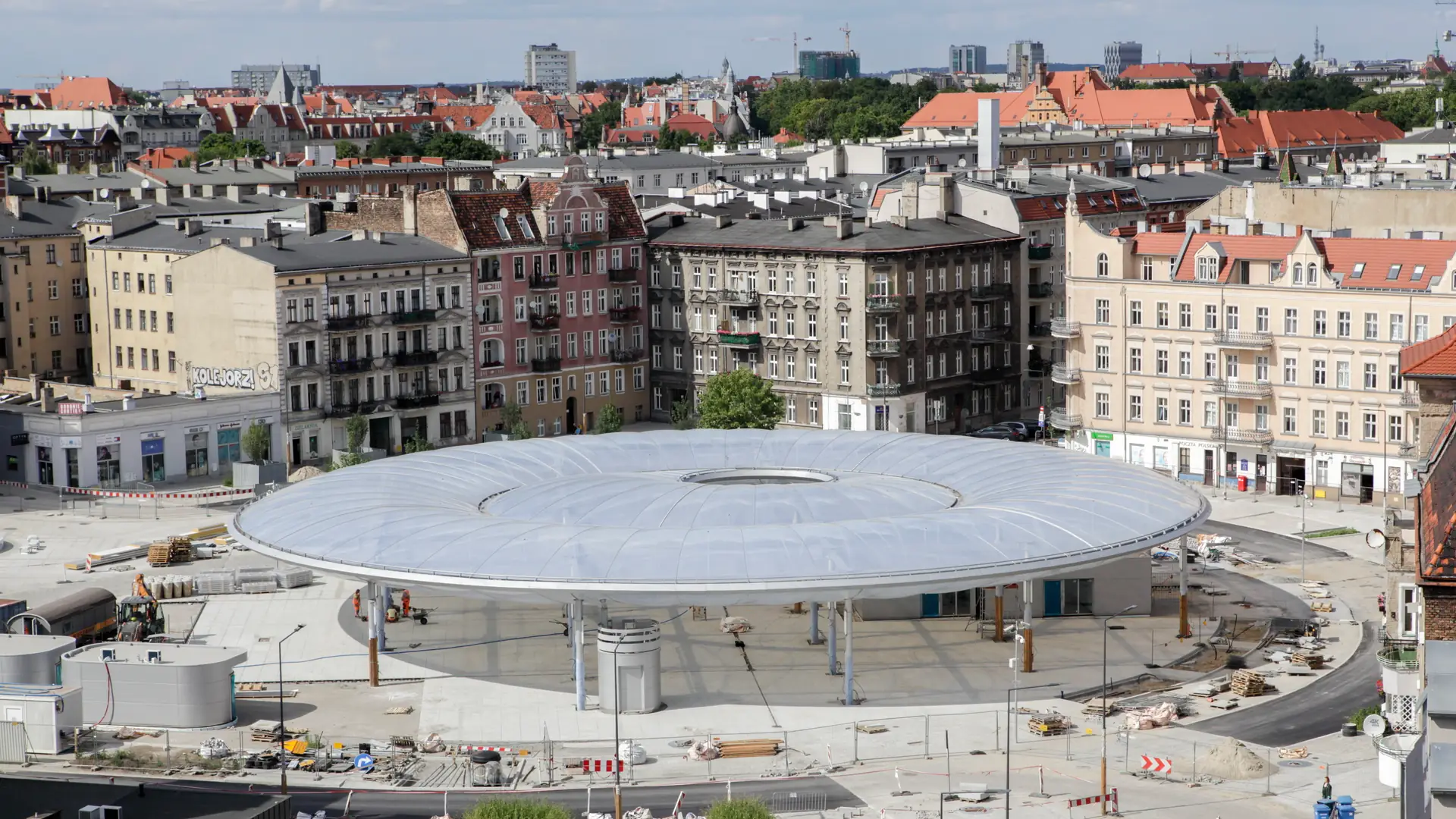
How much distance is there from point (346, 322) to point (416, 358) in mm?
6173

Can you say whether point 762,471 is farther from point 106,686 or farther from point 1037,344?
point 1037,344

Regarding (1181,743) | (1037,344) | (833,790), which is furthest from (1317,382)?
(833,790)

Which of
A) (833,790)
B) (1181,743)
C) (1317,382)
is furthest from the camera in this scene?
(1317,382)

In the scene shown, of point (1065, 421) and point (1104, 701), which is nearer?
point (1104, 701)

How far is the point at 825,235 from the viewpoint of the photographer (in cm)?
14275

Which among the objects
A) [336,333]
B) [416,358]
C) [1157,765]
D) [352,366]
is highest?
[336,333]

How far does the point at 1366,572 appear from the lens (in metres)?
104

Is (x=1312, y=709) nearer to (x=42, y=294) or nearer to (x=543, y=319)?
(x=543, y=319)

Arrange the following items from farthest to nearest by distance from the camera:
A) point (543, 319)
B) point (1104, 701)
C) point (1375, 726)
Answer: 1. point (543, 319)
2. point (1104, 701)
3. point (1375, 726)

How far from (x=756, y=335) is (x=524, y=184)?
21.2m

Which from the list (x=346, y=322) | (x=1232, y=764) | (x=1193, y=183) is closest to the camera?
(x=1232, y=764)

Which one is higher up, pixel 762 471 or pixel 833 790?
pixel 762 471

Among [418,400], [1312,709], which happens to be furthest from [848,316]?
[1312,709]

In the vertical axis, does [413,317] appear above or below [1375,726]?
above
